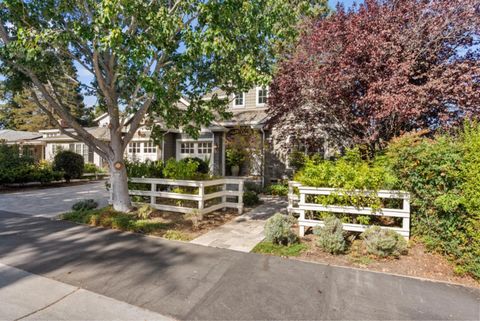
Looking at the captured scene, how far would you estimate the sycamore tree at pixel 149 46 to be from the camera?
18.2ft

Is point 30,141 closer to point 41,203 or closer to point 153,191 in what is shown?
point 41,203

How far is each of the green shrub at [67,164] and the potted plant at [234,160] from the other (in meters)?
9.73

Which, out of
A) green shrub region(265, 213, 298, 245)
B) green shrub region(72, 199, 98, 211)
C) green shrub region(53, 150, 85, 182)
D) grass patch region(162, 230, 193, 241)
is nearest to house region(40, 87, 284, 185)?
green shrub region(53, 150, 85, 182)

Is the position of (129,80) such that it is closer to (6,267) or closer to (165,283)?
(6,267)

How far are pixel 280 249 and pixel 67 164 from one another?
624 inches

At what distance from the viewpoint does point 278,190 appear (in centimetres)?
1190

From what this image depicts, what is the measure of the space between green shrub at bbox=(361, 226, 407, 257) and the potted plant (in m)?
9.33

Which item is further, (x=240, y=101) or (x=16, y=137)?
(x=16, y=137)

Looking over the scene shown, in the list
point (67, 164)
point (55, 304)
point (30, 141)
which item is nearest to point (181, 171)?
point (55, 304)

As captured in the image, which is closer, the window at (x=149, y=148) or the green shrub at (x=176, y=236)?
the green shrub at (x=176, y=236)

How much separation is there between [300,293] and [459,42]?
23.0 feet

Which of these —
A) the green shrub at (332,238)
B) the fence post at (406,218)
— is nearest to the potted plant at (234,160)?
the green shrub at (332,238)

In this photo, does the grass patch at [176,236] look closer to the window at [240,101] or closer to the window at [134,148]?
the window at [240,101]

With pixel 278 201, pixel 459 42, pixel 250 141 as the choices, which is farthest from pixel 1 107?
pixel 459 42
